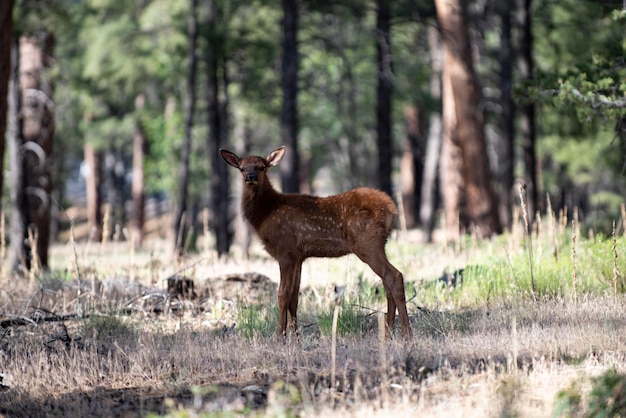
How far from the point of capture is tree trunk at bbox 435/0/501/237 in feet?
58.9

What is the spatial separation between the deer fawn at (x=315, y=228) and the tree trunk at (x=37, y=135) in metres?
10.4

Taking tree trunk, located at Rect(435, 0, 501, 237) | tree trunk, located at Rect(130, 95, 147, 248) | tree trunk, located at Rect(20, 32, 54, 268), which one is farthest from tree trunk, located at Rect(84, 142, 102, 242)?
tree trunk, located at Rect(435, 0, 501, 237)

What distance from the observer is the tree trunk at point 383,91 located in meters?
21.3

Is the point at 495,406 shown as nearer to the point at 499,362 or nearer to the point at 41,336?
the point at 499,362

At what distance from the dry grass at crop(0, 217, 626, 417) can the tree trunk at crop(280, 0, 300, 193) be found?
10040 millimetres

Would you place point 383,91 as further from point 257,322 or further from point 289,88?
point 257,322

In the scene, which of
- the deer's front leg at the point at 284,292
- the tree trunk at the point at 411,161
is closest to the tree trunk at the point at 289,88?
the deer's front leg at the point at 284,292

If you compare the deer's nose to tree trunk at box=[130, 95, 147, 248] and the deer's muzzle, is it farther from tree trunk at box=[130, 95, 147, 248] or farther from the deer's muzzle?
tree trunk at box=[130, 95, 147, 248]

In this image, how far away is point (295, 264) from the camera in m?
8.33

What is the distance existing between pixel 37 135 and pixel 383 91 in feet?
31.3

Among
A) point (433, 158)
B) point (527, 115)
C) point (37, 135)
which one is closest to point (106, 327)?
point (37, 135)

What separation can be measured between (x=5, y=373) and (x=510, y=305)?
17.3 feet

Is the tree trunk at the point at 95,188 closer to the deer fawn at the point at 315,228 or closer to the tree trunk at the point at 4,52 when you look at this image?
the tree trunk at the point at 4,52

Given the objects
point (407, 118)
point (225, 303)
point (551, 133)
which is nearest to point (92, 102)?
point (407, 118)
